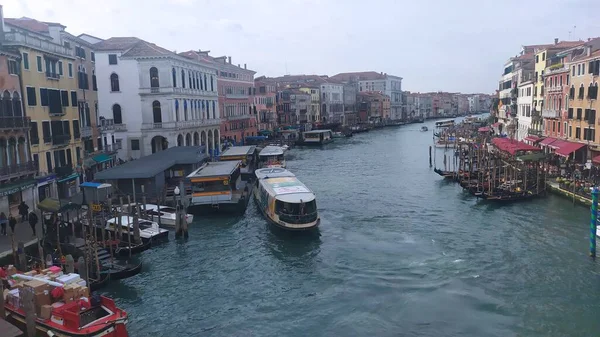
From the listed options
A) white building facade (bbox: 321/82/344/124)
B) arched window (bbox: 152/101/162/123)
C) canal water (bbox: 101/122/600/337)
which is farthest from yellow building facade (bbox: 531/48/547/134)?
white building facade (bbox: 321/82/344/124)

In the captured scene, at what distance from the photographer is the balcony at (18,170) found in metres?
18.8

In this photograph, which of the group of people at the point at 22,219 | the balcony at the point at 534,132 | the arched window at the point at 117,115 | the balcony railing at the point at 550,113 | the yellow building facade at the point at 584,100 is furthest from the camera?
the balcony at the point at 534,132

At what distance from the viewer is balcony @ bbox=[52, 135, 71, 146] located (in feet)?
75.3

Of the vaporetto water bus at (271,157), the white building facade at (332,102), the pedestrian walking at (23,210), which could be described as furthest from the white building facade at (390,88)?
the pedestrian walking at (23,210)

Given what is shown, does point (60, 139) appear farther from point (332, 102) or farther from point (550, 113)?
point (332, 102)

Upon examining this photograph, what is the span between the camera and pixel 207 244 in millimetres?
19156

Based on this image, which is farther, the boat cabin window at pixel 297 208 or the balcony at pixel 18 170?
the boat cabin window at pixel 297 208

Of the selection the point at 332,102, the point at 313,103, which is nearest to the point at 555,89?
the point at 313,103

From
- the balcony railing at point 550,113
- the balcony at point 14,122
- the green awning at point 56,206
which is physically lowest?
the green awning at point 56,206

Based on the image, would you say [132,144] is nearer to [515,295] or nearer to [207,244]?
[207,244]

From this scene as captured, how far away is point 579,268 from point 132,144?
1119 inches

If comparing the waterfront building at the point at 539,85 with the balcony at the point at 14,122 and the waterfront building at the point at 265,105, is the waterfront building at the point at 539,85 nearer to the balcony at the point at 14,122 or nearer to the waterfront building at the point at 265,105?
the waterfront building at the point at 265,105

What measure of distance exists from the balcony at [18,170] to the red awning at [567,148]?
1045 inches

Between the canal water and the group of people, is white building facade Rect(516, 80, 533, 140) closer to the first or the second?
the canal water
